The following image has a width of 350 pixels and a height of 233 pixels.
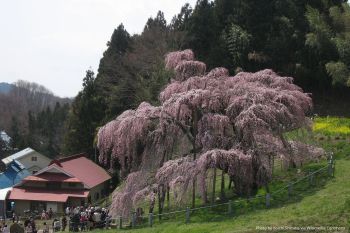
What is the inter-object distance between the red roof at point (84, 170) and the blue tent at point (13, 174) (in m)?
8.70

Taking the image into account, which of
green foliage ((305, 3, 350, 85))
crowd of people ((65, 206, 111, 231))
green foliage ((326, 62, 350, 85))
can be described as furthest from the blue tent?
green foliage ((326, 62, 350, 85))

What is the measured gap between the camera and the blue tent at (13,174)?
4528 cm

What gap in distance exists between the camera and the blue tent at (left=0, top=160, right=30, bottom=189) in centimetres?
4528

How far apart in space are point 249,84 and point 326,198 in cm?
647

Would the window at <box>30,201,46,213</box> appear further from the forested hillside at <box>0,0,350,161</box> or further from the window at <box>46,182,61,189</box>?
the forested hillside at <box>0,0,350,161</box>

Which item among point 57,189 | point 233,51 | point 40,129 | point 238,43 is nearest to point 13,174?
point 57,189

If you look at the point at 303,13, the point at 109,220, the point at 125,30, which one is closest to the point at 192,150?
the point at 109,220

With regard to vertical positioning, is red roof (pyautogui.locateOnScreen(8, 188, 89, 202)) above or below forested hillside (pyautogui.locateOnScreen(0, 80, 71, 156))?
below

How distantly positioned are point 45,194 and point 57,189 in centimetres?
101

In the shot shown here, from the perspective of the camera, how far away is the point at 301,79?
3994 cm

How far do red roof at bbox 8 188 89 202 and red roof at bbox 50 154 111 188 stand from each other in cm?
114

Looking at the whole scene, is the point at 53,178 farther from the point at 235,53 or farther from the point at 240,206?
the point at 240,206

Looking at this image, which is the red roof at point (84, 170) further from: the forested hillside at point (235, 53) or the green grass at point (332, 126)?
the green grass at point (332, 126)

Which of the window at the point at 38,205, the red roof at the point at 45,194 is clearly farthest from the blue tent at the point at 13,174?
the window at the point at 38,205
